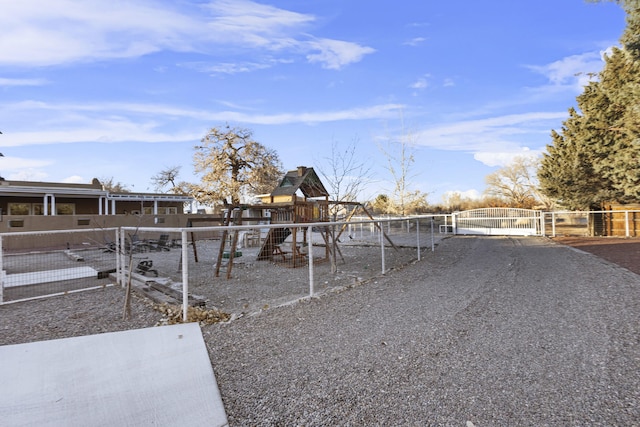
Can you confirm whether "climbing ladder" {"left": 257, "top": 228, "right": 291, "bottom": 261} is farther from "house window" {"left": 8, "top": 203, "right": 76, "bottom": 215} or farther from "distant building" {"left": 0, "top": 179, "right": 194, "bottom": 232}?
"house window" {"left": 8, "top": 203, "right": 76, "bottom": 215}

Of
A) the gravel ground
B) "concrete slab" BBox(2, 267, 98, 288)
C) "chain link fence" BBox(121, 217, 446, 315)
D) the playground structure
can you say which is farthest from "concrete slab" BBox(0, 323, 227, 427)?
"concrete slab" BBox(2, 267, 98, 288)

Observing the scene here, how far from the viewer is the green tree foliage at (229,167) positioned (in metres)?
30.3

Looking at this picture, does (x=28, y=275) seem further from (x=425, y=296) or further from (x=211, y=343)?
(x=425, y=296)

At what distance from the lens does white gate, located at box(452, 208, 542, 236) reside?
1970cm

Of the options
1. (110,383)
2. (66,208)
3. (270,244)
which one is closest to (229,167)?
(66,208)

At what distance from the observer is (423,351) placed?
→ 11.1 feet

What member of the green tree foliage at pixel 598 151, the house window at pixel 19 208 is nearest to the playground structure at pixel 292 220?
the green tree foliage at pixel 598 151

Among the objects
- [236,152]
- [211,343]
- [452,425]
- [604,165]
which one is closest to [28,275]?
[211,343]

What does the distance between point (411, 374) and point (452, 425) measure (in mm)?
726

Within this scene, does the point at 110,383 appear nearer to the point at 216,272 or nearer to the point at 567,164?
the point at 216,272

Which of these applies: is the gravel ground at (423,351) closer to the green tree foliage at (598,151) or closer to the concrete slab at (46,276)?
the concrete slab at (46,276)

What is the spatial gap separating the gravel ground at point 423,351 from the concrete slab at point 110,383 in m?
0.23

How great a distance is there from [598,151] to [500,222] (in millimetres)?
7153

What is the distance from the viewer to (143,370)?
298 centimetres
